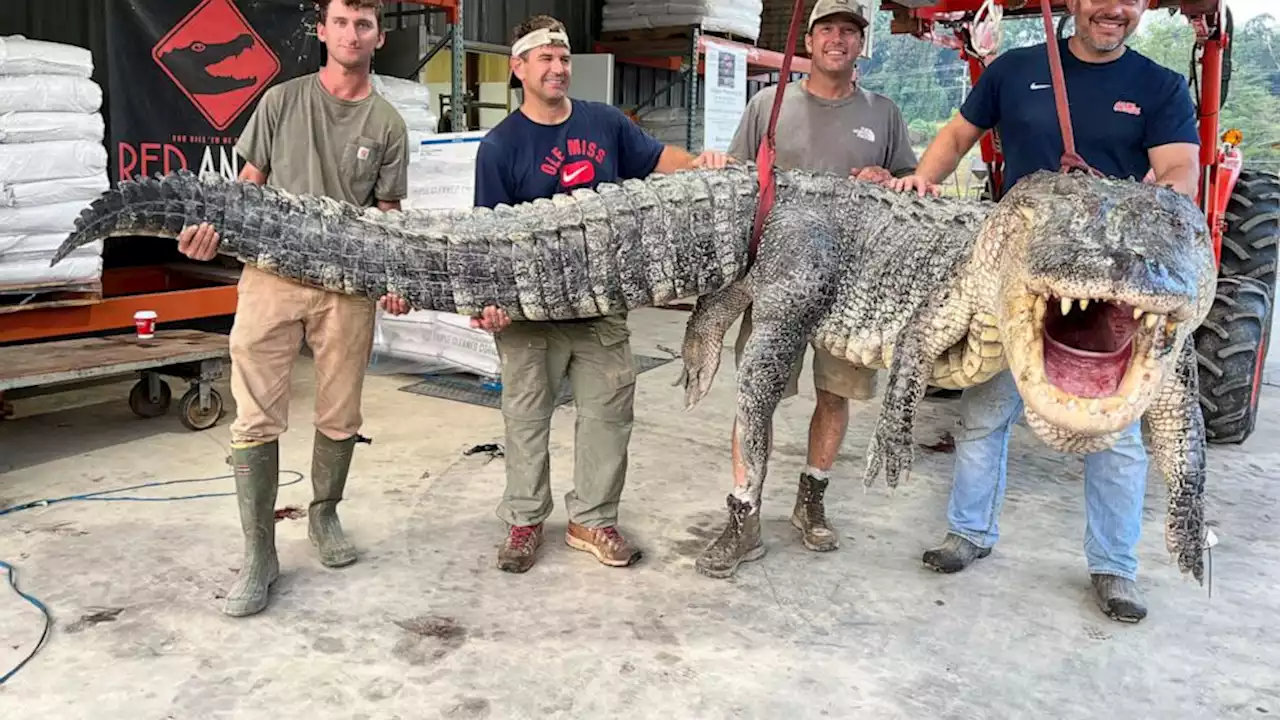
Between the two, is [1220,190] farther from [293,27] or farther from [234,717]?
[293,27]

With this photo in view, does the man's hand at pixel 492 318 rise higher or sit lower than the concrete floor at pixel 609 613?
higher

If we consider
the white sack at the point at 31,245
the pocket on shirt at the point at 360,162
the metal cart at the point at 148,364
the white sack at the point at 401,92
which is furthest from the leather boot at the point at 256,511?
the white sack at the point at 401,92

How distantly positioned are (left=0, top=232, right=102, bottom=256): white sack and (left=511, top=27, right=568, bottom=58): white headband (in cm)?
238

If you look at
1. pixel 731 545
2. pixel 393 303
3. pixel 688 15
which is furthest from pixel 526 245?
pixel 688 15

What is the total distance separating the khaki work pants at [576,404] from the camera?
3223 mm

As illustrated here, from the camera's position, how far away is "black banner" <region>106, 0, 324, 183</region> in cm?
533

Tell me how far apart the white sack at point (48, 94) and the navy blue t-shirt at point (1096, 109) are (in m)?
3.92

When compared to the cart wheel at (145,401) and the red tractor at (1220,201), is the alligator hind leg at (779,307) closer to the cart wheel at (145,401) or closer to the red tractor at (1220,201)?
the red tractor at (1220,201)

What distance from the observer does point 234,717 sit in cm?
231

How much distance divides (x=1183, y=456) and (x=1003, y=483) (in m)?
0.90

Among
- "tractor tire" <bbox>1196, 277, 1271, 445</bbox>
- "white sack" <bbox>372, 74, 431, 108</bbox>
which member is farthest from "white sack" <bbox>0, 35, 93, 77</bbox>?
"tractor tire" <bbox>1196, 277, 1271, 445</bbox>

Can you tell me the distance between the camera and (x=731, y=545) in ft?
10.5

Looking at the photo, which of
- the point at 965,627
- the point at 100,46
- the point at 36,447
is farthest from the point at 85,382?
the point at 965,627

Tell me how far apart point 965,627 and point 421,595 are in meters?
1.67
